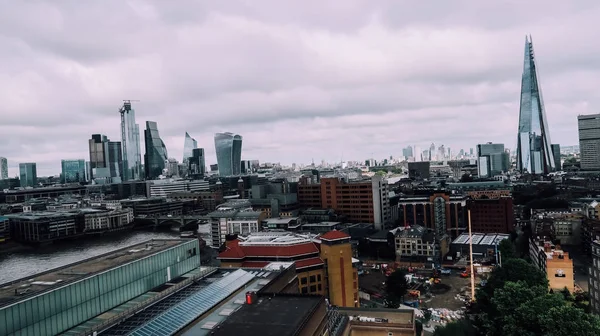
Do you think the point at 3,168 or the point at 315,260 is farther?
the point at 3,168

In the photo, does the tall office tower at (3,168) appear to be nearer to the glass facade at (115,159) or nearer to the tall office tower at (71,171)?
the tall office tower at (71,171)

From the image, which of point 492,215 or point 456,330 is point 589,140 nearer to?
point 492,215

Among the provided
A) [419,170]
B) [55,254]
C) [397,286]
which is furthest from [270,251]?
[419,170]

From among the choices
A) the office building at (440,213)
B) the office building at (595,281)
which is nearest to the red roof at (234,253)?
the office building at (595,281)

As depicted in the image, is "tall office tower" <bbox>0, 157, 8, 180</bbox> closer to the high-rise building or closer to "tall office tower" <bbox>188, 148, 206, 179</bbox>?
the high-rise building

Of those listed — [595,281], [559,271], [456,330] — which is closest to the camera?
[456,330]
